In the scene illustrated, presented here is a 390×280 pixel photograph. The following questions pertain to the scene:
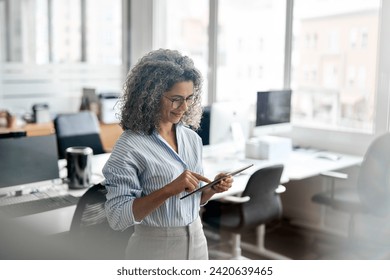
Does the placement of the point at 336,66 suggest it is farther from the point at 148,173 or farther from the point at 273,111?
the point at 148,173

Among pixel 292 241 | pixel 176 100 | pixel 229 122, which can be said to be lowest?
pixel 292 241

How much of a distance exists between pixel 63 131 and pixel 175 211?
197cm

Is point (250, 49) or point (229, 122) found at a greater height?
point (250, 49)

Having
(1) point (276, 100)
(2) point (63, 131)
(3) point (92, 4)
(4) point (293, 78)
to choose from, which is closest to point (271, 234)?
(1) point (276, 100)

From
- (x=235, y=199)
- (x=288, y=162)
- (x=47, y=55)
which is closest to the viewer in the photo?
(x=235, y=199)

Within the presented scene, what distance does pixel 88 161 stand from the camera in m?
2.30

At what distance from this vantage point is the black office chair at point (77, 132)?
121 inches

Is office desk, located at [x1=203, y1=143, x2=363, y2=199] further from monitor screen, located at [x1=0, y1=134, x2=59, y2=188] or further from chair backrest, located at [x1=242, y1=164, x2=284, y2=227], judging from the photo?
monitor screen, located at [x1=0, y1=134, x2=59, y2=188]

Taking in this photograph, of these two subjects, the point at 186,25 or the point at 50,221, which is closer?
the point at 50,221

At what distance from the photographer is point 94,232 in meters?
1.63

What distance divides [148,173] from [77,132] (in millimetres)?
2002

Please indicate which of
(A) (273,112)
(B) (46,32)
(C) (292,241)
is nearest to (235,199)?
(C) (292,241)

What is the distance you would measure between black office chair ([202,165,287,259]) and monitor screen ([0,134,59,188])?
800 millimetres

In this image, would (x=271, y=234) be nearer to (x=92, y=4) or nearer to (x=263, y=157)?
(x=263, y=157)
